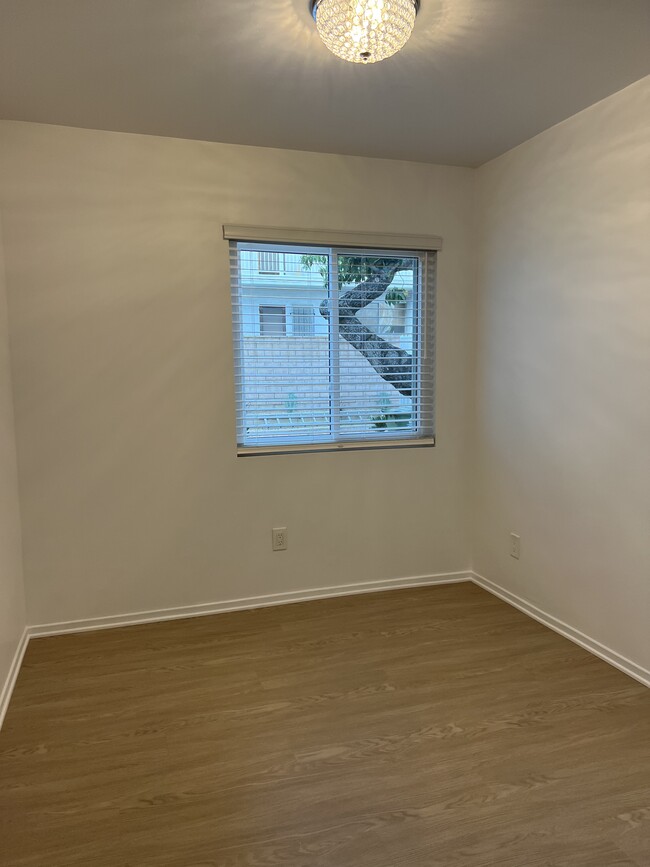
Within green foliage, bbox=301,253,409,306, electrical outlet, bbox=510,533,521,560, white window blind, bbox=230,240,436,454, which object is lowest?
electrical outlet, bbox=510,533,521,560

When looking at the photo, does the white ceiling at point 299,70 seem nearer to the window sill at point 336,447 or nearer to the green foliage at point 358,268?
the green foliage at point 358,268

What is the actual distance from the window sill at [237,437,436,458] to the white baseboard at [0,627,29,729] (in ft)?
4.32

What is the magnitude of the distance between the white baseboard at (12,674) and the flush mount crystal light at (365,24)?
258 cm

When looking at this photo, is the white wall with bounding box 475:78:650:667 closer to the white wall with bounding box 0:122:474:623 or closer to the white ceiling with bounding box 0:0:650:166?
the white ceiling with bounding box 0:0:650:166

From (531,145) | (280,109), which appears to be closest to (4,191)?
(280,109)

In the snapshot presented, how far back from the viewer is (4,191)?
258 cm

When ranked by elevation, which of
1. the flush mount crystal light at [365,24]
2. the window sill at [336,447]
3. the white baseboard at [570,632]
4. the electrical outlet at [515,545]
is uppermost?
the flush mount crystal light at [365,24]

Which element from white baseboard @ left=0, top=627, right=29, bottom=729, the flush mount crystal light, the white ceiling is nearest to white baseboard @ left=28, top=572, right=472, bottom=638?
white baseboard @ left=0, top=627, right=29, bottom=729

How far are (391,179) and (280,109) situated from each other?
2.88ft

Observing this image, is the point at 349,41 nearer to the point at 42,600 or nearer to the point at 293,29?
the point at 293,29

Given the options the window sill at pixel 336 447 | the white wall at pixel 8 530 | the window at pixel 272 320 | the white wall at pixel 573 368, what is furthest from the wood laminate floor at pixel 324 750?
the window at pixel 272 320

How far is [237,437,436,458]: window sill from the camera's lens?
120 inches

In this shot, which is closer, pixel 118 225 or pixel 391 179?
pixel 118 225

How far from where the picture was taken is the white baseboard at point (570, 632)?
93.5 inches
